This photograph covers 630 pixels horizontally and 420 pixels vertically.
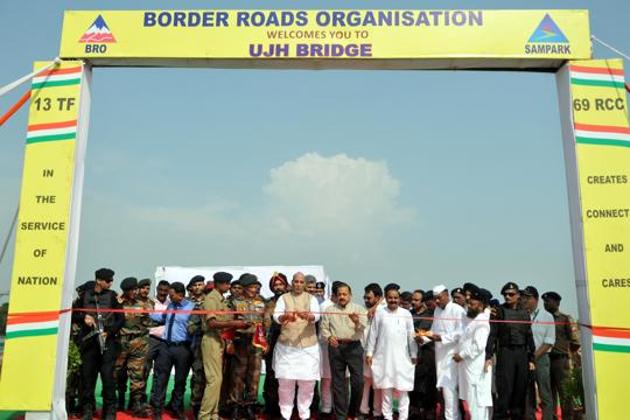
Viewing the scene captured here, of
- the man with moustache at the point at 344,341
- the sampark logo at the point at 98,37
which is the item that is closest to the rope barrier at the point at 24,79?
the sampark logo at the point at 98,37

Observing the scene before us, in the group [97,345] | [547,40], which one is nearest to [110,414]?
[97,345]

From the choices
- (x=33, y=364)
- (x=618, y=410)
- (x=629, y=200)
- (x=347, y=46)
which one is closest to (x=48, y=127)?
(x=33, y=364)

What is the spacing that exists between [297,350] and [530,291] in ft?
11.4

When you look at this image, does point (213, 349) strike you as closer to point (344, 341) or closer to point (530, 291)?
point (344, 341)

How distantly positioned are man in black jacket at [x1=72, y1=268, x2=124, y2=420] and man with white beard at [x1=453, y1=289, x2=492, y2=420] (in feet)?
13.2

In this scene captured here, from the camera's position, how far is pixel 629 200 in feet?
17.0

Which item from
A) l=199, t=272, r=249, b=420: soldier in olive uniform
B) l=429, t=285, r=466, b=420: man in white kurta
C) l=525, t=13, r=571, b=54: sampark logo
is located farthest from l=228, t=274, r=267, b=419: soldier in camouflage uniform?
l=525, t=13, r=571, b=54: sampark logo

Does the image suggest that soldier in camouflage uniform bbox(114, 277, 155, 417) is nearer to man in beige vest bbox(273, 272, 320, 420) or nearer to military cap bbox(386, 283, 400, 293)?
man in beige vest bbox(273, 272, 320, 420)

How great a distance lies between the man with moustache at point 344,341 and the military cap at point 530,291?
251 cm

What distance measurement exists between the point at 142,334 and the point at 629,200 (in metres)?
5.89

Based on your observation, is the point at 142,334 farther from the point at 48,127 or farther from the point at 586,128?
the point at 586,128

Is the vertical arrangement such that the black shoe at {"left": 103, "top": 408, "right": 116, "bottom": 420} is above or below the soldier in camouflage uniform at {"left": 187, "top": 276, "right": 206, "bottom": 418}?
below

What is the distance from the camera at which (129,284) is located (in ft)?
21.7

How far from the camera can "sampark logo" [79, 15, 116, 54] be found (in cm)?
566
